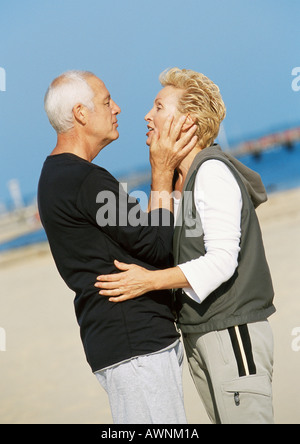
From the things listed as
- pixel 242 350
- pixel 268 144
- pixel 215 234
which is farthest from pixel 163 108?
pixel 268 144

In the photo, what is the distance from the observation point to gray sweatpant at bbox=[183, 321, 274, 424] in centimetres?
282

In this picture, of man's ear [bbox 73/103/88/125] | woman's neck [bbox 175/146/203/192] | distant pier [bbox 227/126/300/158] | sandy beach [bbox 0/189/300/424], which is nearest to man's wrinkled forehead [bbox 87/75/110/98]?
man's ear [bbox 73/103/88/125]

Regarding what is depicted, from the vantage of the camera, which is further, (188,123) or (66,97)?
(188,123)

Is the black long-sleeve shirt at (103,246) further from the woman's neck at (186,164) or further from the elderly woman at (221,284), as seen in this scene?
the woman's neck at (186,164)

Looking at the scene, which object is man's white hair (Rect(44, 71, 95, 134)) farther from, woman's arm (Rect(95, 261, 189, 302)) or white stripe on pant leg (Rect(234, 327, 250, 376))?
white stripe on pant leg (Rect(234, 327, 250, 376))

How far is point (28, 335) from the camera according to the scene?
10258 millimetres

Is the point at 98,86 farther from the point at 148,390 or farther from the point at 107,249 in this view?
the point at 148,390

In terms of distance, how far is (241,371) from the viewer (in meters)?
2.83

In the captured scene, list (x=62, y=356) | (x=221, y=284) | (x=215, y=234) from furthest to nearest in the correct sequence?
(x=62, y=356), (x=221, y=284), (x=215, y=234)

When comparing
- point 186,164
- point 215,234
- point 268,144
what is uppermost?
Answer: point 268,144

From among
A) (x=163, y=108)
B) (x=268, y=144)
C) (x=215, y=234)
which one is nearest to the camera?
(x=215, y=234)

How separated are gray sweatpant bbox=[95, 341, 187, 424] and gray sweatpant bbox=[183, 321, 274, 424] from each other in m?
0.18

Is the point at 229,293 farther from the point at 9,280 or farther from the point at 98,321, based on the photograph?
the point at 9,280

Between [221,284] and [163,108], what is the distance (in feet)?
2.93
